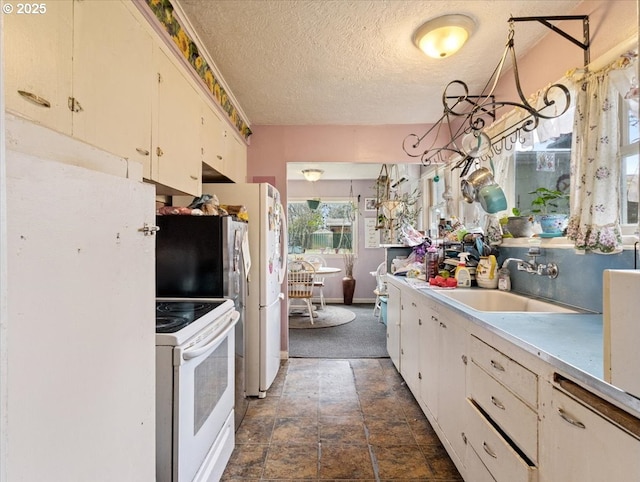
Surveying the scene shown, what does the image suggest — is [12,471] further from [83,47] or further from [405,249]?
[405,249]

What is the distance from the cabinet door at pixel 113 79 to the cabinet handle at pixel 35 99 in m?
0.10

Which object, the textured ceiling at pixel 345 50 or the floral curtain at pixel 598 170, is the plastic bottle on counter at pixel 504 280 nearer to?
the floral curtain at pixel 598 170

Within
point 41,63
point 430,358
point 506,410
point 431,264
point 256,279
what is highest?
point 41,63

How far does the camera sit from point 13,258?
0.47 metres

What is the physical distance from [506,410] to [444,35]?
184cm

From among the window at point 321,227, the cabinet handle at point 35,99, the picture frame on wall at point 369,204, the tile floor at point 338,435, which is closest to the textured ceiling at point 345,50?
the cabinet handle at point 35,99

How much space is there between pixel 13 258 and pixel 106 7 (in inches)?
44.1

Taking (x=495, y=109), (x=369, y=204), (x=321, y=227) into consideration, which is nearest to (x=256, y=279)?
(x=495, y=109)

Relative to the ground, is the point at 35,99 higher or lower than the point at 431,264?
higher

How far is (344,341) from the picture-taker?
3.66 metres

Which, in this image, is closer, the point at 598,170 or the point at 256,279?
the point at 598,170

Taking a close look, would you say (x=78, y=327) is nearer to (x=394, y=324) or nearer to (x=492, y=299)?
(x=492, y=299)

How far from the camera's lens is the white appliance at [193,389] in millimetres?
1088

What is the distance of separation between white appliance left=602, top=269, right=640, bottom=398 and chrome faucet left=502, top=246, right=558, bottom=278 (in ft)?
3.51
